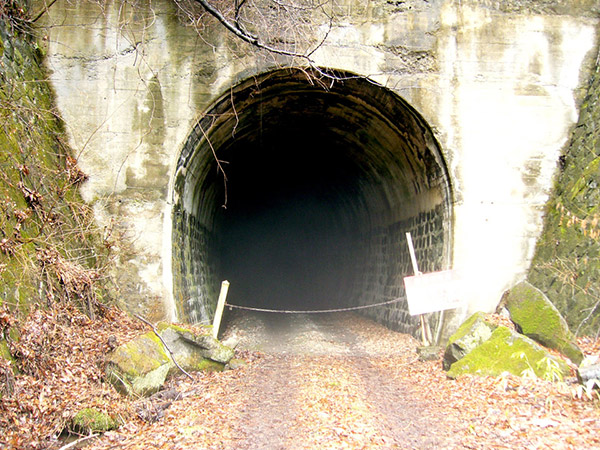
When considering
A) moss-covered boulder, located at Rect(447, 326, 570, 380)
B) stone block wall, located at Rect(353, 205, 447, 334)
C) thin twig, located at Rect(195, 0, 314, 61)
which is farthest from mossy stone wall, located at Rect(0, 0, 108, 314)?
stone block wall, located at Rect(353, 205, 447, 334)

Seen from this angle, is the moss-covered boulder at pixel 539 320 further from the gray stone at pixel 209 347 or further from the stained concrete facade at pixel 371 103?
the gray stone at pixel 209 347

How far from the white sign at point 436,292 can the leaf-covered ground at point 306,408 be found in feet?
3.03

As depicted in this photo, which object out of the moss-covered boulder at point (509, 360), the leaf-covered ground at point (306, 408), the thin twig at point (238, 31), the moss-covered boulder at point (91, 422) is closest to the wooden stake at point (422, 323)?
the leaf-covered ground at point (306, 408)

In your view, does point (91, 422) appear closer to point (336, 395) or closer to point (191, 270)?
point (336, 395)

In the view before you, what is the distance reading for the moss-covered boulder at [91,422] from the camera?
14.7 ft

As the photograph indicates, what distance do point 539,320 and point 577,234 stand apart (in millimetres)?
1485

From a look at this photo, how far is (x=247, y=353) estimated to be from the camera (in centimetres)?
777

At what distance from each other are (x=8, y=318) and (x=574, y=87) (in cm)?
878

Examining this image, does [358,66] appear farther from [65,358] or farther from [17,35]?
[65,358]

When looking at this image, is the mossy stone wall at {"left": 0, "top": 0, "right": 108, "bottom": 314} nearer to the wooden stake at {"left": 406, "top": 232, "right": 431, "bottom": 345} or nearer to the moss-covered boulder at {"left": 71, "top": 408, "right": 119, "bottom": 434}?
the moss-covered boulder at {"left": 71, "top": 408, "right": 119, "bottom": 434}

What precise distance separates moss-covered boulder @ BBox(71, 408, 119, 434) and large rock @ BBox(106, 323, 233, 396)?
64 centimetres

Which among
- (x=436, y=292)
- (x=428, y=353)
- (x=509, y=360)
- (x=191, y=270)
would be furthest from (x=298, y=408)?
(x=191, y=270)

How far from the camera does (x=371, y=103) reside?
8.30 meters

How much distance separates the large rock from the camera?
534 cm
